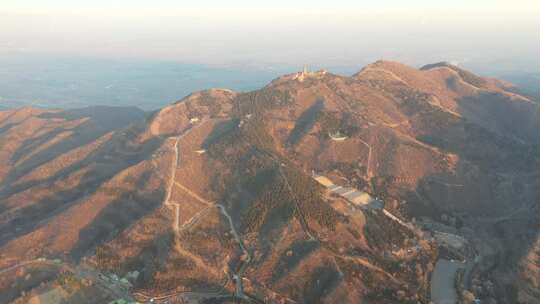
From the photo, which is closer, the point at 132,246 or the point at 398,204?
the point at 132,246

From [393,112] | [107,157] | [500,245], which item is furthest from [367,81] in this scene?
[107,157]

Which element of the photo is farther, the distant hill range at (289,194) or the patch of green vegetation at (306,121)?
the patch of green vegetation at (306,121)

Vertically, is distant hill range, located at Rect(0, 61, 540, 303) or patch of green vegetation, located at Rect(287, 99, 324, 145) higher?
patch of green vegetation, located at Rect(287, 99, 324, 145)

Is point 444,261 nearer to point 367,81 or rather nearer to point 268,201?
point 268,201

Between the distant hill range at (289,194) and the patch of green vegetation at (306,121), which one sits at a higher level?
the patch of green vegetation at (306,121)

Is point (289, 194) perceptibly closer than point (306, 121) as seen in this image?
Yes

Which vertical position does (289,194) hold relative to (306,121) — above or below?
below

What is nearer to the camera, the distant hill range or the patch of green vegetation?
the distant hill range

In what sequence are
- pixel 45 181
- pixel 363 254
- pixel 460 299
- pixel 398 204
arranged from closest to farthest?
pixel 460 299 < pixel 363 254 < pixel 398 204 < pixel 45 181
